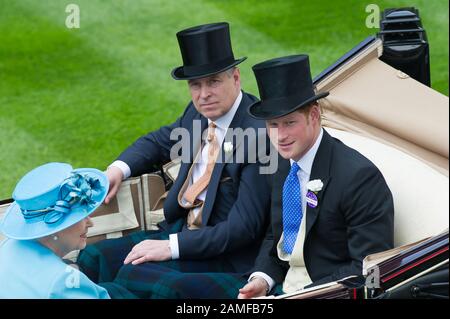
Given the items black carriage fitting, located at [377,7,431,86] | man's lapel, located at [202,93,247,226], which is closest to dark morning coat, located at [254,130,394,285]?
man's lapel, located at [202,93,247,226]

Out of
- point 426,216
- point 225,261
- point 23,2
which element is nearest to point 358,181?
point 426,216

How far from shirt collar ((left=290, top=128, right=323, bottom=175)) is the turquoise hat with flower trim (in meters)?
0.90

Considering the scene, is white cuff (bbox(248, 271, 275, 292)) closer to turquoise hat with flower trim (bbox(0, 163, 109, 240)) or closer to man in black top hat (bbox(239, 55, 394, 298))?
man in black top hat (bbox(239, 55, 394, 298))

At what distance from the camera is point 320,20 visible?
10.8 m

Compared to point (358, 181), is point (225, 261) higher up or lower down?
lower down

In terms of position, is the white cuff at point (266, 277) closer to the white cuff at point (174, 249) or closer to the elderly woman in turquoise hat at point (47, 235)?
the white cuff at point (174, 249)

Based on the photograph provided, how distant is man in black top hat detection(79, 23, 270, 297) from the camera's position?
5039 millimetres

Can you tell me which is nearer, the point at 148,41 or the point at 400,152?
the point at 400,152

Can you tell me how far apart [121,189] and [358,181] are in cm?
146

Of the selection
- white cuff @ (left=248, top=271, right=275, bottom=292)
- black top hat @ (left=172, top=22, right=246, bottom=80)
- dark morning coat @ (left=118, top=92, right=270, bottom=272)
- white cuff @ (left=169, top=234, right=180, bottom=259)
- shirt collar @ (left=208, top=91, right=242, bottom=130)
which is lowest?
white cuff @ (left=248, top=271, right=275, bottom=292)

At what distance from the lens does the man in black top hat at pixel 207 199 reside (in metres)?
5.04
